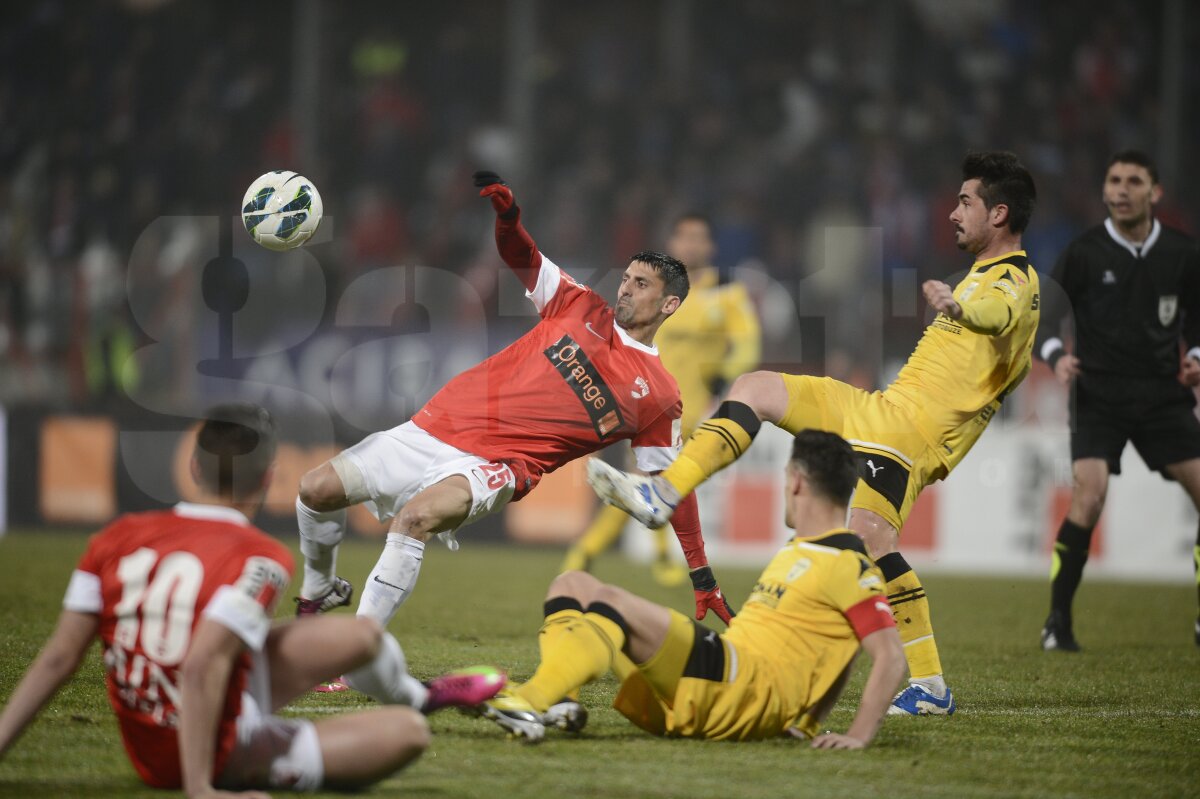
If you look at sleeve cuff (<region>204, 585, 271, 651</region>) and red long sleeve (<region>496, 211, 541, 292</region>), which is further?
red long sleeve (<region>496, 211, 541, 292</region>)

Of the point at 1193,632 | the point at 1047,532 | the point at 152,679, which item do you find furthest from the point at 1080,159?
the point at 152,679

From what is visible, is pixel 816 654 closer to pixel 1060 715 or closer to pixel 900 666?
pixel 900 666

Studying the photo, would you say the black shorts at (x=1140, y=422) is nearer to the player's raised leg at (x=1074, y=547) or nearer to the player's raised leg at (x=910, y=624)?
the player's raised leg at (x=1074, y=547)

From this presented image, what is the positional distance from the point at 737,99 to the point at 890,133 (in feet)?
7.41

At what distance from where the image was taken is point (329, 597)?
6.29 meters

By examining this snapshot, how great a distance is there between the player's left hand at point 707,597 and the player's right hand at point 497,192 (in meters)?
1.89

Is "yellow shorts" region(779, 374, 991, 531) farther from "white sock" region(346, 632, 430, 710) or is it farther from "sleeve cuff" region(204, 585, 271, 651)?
"sleeve cuff" region(204, 585, 271, 651)

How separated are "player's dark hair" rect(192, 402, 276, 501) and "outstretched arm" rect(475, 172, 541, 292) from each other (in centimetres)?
263

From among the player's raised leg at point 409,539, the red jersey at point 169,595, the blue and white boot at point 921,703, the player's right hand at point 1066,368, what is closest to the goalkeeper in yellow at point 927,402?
the blue and white boot at point 921,703

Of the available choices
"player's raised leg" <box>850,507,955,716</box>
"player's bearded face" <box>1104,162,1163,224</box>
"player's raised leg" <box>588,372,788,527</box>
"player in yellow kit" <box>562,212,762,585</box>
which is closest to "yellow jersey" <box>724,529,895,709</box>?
"player's raised leg" <box>588,372,788,527</box>

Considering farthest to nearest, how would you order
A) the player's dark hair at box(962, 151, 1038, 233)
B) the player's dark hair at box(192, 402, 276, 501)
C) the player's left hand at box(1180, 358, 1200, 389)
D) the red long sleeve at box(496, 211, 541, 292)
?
the player's left hand at box(1180, 358, 1200, 389) → the red long sleeve at box(496, 211, 541, 292) → the player's dark hair at box(962, 151, 1038, 233) → the player's dark hair at box(192, 402, 276, 501)

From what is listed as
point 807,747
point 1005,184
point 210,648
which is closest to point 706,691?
point 807,747

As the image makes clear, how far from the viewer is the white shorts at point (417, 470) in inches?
241

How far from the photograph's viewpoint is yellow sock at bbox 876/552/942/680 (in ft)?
19.1
